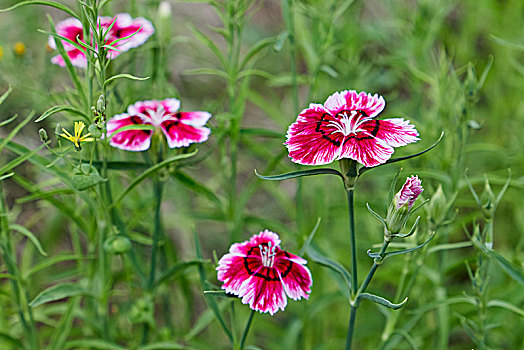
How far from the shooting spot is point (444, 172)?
1600 millimetres

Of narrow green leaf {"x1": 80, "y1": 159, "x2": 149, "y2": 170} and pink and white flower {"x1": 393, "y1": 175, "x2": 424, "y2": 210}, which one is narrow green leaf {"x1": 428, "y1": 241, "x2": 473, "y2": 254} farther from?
narrow green leaf {"x1": 80, "y1": 159, "x2": 149, "y2": 170}

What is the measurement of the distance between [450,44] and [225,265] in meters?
1.92

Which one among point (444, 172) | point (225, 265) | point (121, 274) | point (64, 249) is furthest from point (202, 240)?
point (225, 265)

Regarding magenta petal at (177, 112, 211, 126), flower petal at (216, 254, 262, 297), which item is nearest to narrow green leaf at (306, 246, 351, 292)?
flower petal at (216, 254, 262, 297)

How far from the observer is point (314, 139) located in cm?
107

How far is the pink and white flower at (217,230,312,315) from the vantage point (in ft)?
3.56

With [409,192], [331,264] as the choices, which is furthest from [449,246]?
[409,192]

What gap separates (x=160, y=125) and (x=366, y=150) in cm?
48

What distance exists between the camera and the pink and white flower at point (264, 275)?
108 cm

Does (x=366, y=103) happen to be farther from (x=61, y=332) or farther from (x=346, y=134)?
(x=61, y=332)

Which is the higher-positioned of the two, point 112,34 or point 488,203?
A: point 112,34

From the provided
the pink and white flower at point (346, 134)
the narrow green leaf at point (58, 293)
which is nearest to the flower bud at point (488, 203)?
the pink and white flower at point (346, 134)

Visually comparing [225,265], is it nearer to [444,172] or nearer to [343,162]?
[343,162]

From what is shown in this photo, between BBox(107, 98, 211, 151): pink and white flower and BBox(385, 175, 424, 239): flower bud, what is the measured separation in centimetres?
43
